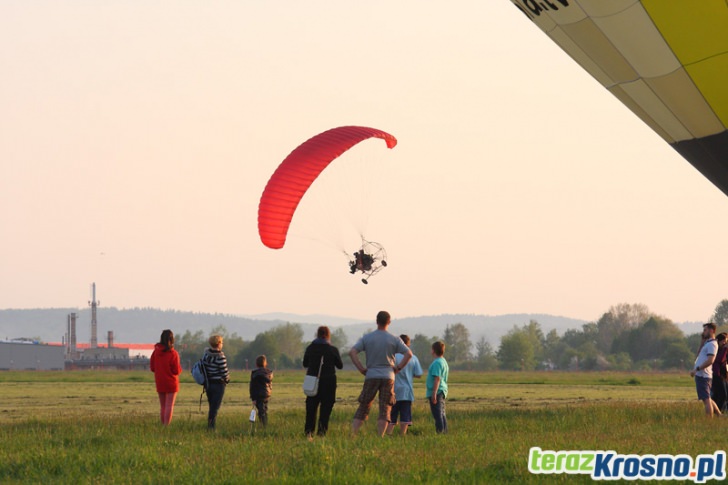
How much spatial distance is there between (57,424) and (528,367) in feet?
482

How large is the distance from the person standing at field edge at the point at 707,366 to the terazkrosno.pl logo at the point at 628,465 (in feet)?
21.7

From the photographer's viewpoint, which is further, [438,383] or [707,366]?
[707,366]

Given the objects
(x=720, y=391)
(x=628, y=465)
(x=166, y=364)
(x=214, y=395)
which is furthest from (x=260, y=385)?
(x=720, y=391)

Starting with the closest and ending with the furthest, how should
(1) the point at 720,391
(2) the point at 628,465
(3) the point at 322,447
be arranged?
(2) the point at 628,465
(3) the point at 322,447
(1) the point at 720,391

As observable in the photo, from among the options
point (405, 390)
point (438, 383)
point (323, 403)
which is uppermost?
point (438, 383)

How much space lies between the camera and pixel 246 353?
536 feet

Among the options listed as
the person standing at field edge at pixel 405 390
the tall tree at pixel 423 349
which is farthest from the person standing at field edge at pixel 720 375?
the tall tree at pixel 423 349

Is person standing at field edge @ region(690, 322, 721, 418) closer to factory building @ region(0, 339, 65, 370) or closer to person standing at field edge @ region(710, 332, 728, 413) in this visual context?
person standing at field edge @ region(710, 332, 728, 413)

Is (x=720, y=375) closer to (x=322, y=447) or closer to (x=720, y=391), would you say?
(x=720, y=391)

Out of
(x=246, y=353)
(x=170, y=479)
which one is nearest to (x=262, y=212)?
(x=170, y=479)

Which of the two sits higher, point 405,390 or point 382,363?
point 382,363

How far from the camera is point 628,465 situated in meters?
13.1

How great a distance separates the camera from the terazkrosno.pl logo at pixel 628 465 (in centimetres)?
1258

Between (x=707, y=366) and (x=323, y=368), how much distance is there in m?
7.78
